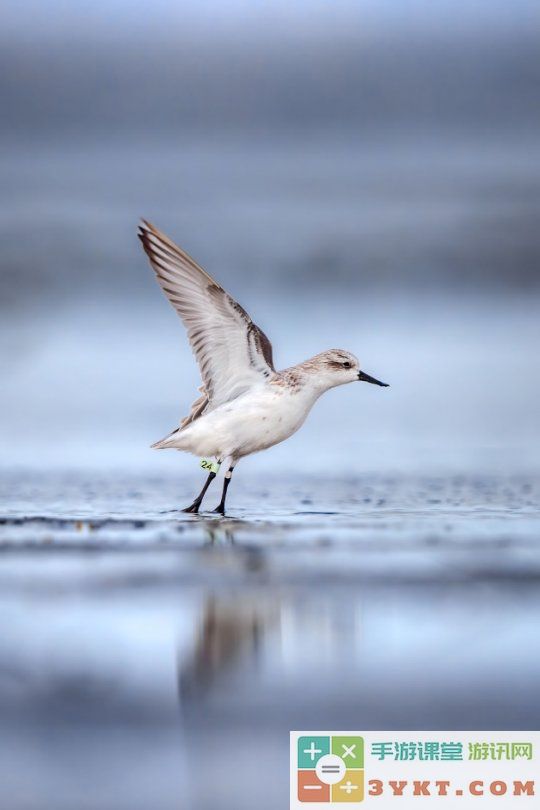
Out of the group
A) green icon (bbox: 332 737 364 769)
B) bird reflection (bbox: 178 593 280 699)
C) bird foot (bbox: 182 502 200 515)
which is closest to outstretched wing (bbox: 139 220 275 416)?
bird foot (bbox: 182 502 200 515)

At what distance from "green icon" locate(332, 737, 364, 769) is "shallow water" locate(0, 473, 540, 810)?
0.03 metres

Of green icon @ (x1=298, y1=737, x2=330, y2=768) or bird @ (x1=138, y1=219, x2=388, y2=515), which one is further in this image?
bird @ (x1=138, y1=219, x2=388, y2=515)

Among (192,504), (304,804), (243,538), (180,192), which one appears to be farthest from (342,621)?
(180,192)

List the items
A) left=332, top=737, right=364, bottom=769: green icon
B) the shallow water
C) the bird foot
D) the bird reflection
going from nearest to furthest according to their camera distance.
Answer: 1. the shallow water
2. left=332, top=737, right=364, bottom=769: green icon
3. the bird reflection
4. the bird foot

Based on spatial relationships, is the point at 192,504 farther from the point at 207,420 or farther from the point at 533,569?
the point at 533,569

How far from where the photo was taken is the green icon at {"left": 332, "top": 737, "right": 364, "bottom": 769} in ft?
6.17

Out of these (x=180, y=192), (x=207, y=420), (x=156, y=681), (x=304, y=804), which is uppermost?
(x=180, y=192)

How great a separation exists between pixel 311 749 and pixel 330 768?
4 cm

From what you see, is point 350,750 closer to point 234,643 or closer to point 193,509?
point 234,643

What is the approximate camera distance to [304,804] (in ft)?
5.92

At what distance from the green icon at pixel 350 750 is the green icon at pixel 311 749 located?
0.04 feet

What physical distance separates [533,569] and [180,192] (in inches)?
164

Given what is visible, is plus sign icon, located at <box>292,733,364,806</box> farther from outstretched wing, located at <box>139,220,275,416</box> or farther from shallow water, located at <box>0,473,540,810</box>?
outstretched wing, located at <box>139,220,275,416</box>

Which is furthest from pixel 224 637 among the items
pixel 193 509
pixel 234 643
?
pixel 193 509
